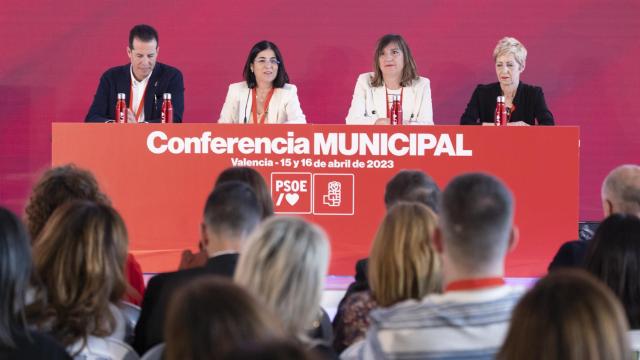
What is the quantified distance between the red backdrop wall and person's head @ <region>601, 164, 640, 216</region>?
370 centimetres

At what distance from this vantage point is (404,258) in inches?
83.4

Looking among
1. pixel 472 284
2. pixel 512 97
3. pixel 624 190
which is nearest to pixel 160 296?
pixel 472 284

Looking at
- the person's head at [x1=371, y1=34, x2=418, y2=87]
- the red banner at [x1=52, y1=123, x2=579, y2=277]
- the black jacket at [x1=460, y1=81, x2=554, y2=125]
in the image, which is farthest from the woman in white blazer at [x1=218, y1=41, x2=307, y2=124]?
the black jacket at [x1=460, y1=81, x2=554, y2=125]

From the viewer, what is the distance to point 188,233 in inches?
189

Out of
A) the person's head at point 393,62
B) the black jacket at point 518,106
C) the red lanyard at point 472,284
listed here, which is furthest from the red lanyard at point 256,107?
the red lanyard at point 472,284

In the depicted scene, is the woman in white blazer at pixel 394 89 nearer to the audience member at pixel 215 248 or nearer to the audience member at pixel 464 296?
the audience member at pixel 215 248

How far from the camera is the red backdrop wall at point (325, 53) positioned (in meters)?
6.87

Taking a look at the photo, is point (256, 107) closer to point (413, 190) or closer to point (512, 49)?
point (512, 49)

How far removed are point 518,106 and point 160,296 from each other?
143 inches

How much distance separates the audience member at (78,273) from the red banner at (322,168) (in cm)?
255

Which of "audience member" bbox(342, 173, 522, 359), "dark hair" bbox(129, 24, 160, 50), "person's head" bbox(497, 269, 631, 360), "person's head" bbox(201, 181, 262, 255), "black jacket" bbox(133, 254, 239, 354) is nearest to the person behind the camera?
"person's head" bbox(497, 269, 631, 360)

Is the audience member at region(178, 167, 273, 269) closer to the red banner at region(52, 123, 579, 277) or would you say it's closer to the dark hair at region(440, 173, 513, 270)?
A: the dark hair at region(440, 173, 513, 270)

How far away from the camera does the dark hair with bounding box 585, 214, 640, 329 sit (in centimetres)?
223

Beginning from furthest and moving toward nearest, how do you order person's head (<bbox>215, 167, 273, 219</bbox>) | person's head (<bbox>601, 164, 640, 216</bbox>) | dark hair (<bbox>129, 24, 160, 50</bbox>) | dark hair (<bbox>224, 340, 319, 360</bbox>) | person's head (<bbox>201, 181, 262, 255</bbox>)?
1. dark hair (<bbox>129, 24, 160, 50</bbox>)
2. person's head (<bbox>601, 164, 640, 216</bbox>)
3. person's head (<bbox>215, 167, 273, 219</bbox>)
4. person's head (<bbox>201, 181, 262, 255</bbox>)
5. dark hair (<bbox>224, 340, 319, 360</bbox>)
